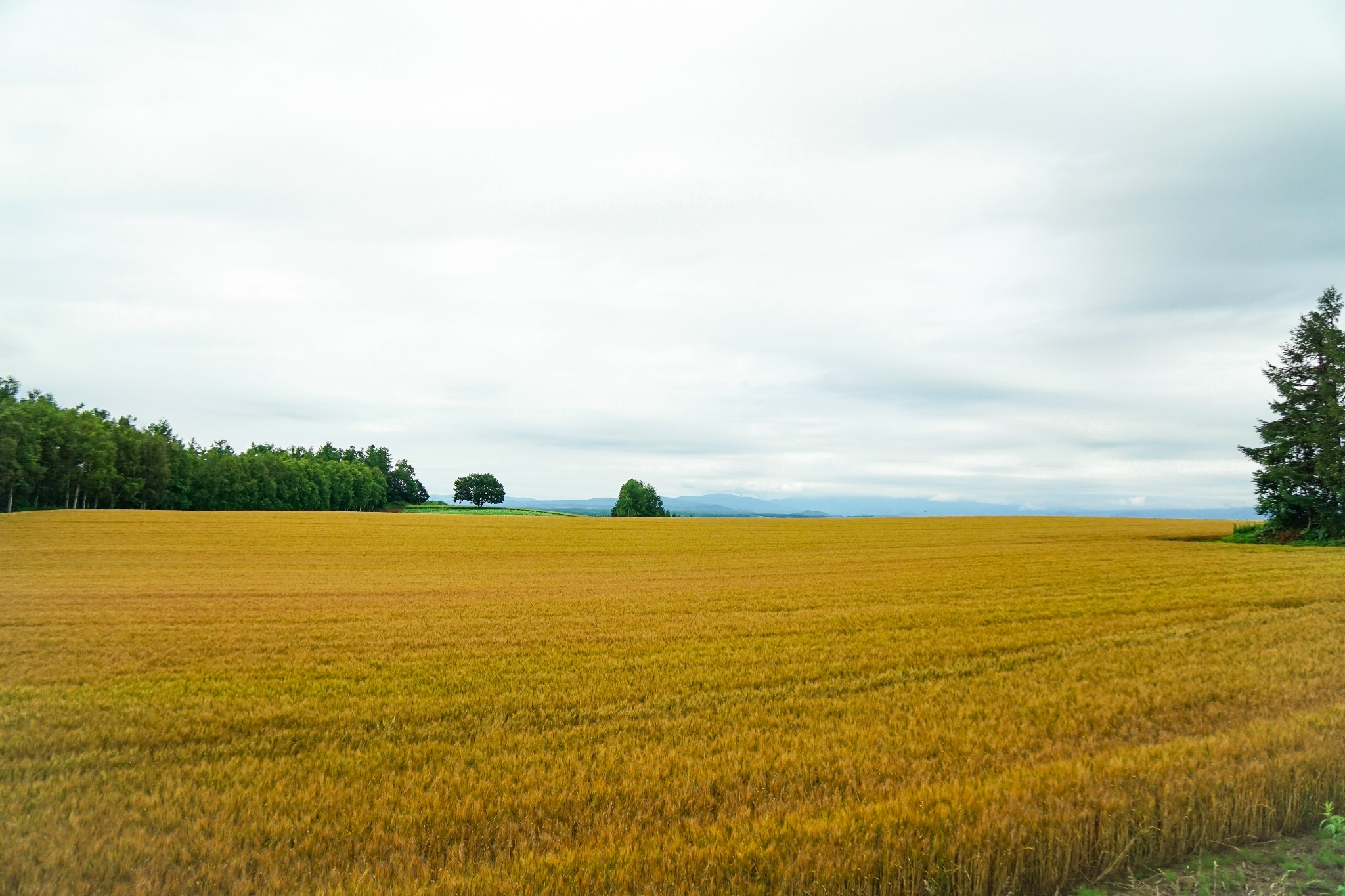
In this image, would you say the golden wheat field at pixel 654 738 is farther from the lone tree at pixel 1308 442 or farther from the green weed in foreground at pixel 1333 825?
the lone tree at pixel 1308 442

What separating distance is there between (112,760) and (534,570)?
24.6 metres

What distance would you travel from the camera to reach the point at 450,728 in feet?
27.4

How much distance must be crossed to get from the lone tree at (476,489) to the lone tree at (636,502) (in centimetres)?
5139

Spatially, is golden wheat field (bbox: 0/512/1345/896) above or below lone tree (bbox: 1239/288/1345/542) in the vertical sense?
below

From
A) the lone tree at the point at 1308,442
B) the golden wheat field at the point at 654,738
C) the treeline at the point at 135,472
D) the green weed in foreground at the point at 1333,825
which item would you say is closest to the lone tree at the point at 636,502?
the treeline at the point at 135,472

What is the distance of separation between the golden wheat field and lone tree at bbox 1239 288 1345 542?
2723cm

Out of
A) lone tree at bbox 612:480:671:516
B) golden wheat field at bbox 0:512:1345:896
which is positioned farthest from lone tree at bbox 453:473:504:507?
golden wheat field at bbox 0:512:1345:896

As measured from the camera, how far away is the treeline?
65.8 m

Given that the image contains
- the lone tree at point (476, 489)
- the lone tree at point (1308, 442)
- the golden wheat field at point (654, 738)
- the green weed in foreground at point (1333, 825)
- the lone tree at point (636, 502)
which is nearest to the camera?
the golden wheat field at point (654, 738)

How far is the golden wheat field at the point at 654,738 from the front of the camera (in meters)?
5.12

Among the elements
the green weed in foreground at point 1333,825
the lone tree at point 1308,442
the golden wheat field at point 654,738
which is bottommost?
the golden wheat field at point 654,738

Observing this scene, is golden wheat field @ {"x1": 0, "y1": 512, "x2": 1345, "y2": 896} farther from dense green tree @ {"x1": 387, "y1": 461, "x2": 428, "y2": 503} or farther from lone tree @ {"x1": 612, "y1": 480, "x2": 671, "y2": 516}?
dense green tree @ {"x1": 387, "y1": 461, "x2": 428, "y2": 503}

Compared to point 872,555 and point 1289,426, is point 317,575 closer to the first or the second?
point 872,555

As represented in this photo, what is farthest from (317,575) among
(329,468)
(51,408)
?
(329,468)
